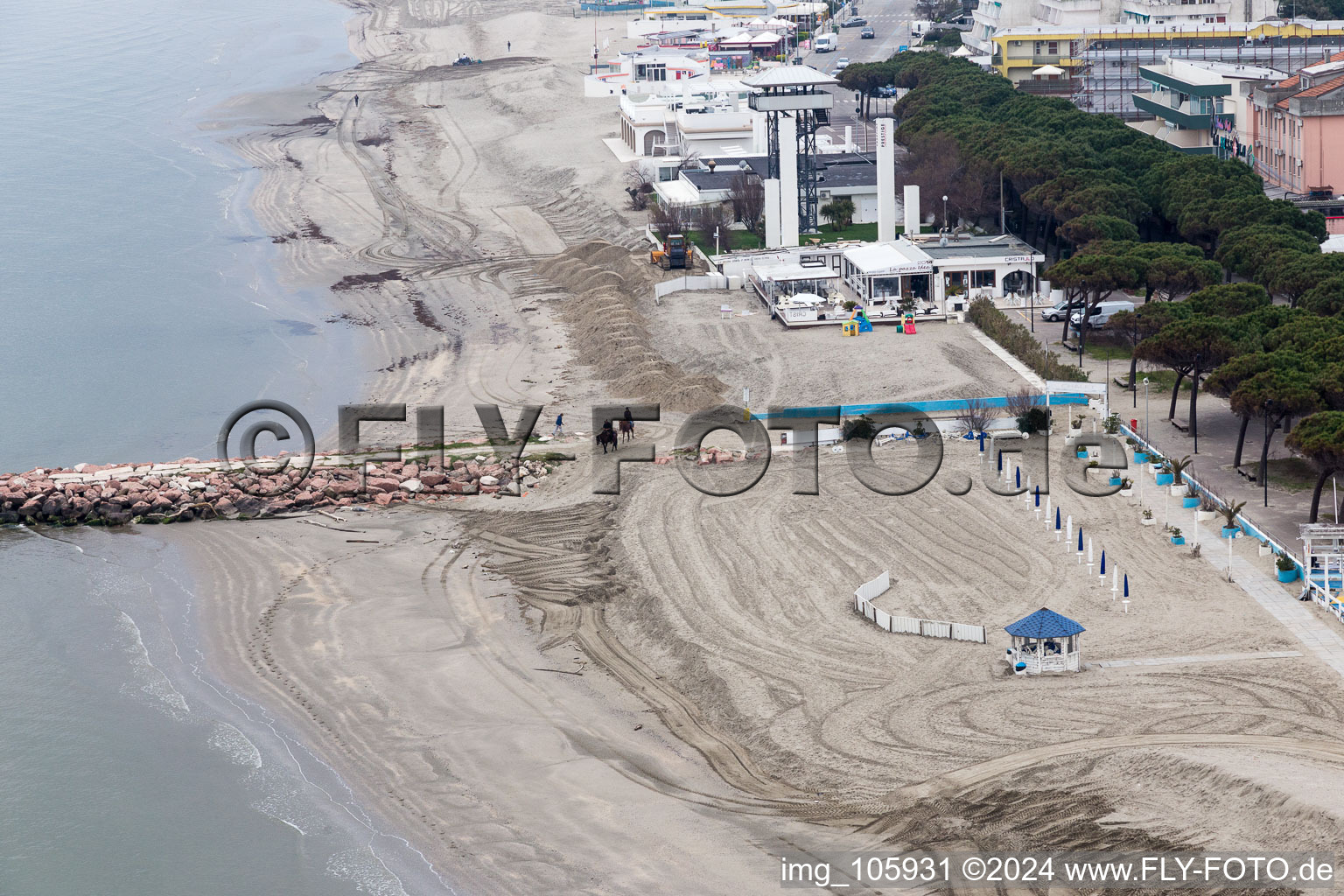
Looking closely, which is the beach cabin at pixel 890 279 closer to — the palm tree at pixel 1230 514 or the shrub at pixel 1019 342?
the shrub at pixel 1019 342

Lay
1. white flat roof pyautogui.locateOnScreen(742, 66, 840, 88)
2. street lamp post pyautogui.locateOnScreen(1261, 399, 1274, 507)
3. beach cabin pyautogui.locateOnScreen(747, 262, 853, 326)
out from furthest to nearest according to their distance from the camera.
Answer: white flat roof pyautogui.locateOnScreen(742, 66, 840, 88) → beach cabin pyautogui.locateOnScreen(747, 262, 853, 326) → street lamp post pyautogui.locateOnScreen(1261, 399, 1274, 507)

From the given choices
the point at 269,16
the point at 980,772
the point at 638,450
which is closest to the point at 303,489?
the point at 638,450

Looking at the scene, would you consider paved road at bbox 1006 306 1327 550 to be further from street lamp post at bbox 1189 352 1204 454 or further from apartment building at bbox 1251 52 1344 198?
apartment building at bbox 1251 52 1344 198

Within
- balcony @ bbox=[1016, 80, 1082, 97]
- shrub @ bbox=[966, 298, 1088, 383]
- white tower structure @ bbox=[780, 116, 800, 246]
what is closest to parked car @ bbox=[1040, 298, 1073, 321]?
shrub @ bbox=[966, 298, 1088, 383]

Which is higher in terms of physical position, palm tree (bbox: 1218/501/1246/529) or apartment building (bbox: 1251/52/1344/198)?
apartment building (bbox: 1251/52/1344/198)

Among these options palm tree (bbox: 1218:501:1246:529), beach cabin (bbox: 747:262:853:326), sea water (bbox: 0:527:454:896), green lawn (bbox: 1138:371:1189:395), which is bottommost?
sea water (bbox: 0:527:454:896)

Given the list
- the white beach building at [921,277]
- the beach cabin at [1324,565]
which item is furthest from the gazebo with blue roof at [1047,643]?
the white beach building at [921,277]
